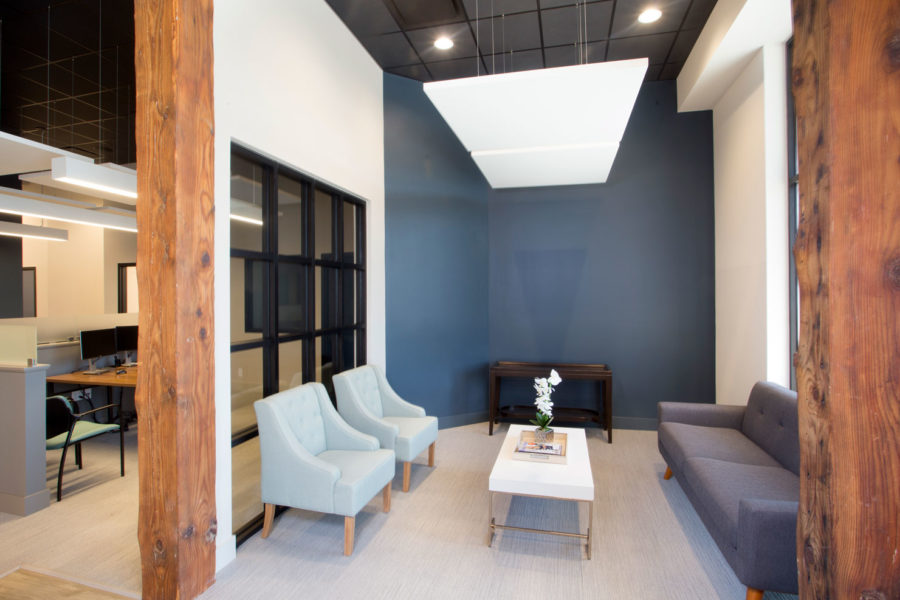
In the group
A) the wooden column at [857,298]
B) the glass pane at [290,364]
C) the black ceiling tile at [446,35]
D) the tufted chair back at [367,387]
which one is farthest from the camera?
the black ceiling tile at [446,35]

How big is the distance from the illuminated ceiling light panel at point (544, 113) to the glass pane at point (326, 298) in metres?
1.73

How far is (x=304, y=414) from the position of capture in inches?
133

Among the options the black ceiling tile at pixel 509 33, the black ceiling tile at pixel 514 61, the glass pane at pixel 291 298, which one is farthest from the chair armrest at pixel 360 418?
the black ceiling tile at pixel 514 61

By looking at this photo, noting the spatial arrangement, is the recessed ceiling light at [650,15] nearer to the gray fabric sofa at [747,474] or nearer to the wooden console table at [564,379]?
the gray fabric sofa at [747,474]

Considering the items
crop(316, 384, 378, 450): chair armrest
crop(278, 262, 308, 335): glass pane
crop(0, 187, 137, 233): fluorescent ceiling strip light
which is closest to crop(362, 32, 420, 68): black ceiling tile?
crop(278, 262, 308, 335): glass pane

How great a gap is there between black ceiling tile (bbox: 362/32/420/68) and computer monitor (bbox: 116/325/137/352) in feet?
14.5

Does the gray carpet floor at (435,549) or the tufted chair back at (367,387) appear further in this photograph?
the tufted chair back at (367,387)

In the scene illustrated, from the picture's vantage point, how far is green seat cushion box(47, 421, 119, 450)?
380 cm

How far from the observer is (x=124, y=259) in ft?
26.6

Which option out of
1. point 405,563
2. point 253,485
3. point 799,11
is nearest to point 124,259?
point 253,485

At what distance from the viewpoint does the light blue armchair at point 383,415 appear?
3.84m

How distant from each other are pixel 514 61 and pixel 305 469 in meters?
4.43

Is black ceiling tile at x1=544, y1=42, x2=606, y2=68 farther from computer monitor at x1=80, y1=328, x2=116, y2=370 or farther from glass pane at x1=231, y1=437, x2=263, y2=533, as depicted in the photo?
computer monitor at x1=80, y1=328, x2=116, y2=370

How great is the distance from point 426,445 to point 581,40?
4.14 metres
